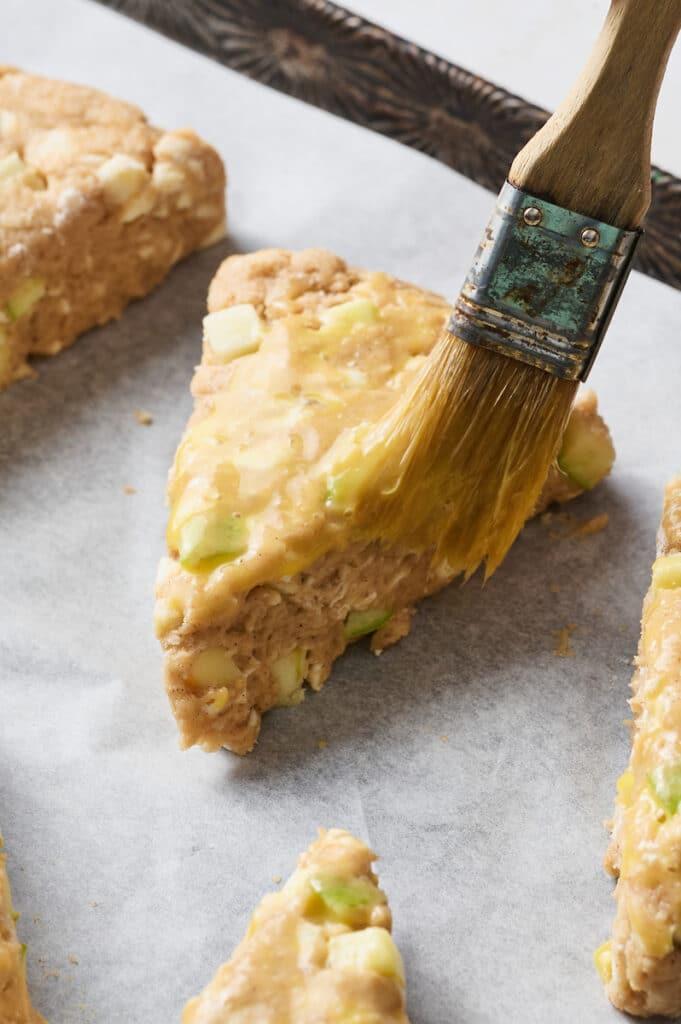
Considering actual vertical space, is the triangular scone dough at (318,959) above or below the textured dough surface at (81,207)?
below

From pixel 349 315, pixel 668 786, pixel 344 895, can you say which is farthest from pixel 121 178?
pixel 668 786

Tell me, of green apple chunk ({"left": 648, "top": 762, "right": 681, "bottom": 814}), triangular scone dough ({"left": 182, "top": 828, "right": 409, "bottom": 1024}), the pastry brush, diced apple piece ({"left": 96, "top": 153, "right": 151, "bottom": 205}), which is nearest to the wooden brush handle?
the pastry brush

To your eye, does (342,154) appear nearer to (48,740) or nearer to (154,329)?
(154,329)

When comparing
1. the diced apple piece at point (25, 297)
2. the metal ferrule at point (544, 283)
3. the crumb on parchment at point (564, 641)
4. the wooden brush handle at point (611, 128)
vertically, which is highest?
the wooden brush handle at point (611, 128)

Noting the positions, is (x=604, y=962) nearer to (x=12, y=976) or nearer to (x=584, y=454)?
(x=12, y=976)

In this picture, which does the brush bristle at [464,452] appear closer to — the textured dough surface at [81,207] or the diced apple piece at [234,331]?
the diced apple piece at [234,331]

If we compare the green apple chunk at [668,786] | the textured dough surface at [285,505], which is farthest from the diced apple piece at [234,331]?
the green apple chunk at [668,786]
